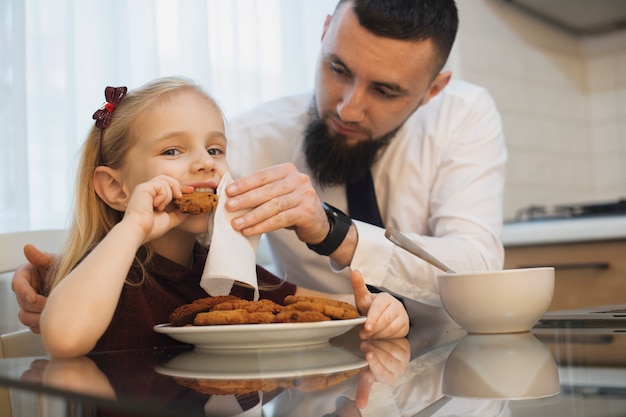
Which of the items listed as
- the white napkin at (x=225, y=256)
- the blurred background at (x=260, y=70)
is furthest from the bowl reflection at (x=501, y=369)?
the blurred background at (x=260, y=70)

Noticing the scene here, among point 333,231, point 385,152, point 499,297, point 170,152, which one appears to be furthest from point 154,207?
point 385,152

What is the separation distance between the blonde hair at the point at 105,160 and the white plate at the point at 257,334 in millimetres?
473

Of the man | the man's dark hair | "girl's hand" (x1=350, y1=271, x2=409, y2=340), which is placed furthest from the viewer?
the man's dark hair

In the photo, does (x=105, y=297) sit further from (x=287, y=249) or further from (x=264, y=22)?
(x=264, y=22)

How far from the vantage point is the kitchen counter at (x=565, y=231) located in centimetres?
243

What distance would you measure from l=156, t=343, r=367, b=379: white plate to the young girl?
7.0 inches

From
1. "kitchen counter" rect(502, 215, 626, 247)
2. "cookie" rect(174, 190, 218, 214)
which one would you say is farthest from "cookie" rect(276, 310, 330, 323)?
"kitchen counter" rect(502, 215, 626, 247)

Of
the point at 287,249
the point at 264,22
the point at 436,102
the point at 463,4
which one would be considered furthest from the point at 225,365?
the point at 463,4

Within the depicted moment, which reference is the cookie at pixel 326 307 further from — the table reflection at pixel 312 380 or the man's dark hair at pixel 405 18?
the man's dark hair at pixel 405 18

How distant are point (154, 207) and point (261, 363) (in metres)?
0.46

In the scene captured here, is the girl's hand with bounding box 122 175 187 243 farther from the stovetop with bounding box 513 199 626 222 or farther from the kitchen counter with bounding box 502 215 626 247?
the stovetop with bounding box 513 199 626 222

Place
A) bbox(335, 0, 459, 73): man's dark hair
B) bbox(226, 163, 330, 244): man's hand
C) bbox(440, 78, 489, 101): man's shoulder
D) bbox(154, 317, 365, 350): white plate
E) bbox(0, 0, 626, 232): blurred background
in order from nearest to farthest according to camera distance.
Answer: bbox(154, 317, 365, 350): white plate, bbox(226, 163, 330, 244): man's hand, bbox(335, 0, 459, 73): man's dark hair, bbox(0, 0, 626, 232): blurred background, bbox(440, 78, 489, 101): man's shoulder

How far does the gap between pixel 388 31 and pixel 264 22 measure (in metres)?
0.80

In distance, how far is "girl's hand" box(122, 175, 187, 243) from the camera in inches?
43.5
